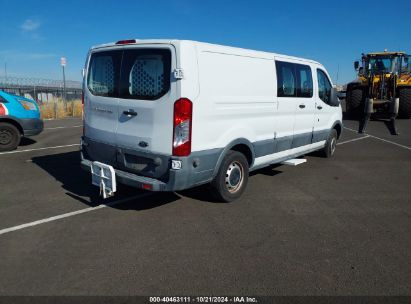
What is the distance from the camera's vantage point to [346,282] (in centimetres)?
297

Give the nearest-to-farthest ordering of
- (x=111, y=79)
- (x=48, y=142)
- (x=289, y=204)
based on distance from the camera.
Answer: (x=111, y=79), (x=289, y=204), (x=48, y=142)

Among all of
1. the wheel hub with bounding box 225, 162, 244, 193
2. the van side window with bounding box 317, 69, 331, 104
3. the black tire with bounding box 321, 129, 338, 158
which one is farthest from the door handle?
the black tire with bounding box 321, 129, 338, 158

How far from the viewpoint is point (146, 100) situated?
4180 mm

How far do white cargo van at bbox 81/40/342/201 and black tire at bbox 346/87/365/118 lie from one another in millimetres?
13383

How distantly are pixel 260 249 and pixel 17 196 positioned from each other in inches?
149

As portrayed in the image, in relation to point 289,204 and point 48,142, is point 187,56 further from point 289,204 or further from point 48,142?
point 48,142

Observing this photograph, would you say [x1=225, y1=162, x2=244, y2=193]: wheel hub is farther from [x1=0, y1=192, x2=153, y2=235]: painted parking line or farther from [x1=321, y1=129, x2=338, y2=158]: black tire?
[x1=321, y1=129, x2=338, y2=158]: black tire

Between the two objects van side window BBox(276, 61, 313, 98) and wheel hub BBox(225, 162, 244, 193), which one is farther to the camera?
van side window BBox(276, 61, 313, 98)

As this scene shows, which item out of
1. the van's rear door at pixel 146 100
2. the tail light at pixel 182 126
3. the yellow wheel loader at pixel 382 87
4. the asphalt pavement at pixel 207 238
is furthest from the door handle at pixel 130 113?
the yellow wheel loader at pixel 382 87

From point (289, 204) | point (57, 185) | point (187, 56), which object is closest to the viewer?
point (187, 56)

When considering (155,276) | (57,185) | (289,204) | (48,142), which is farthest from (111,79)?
(48,142)

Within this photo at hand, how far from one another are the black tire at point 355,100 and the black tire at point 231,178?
14599 mm

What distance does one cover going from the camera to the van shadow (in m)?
4.87

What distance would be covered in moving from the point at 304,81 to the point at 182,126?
332cm
